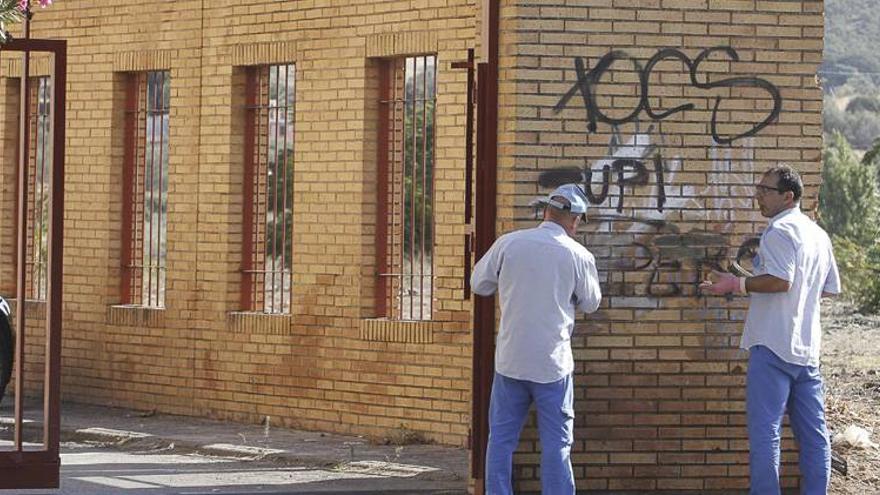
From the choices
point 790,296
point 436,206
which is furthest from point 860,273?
point 790,296

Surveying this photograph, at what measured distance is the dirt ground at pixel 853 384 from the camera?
11.7m

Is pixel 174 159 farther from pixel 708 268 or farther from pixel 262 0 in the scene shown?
pixel 708 268

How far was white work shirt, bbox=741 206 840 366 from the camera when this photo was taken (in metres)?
9.73

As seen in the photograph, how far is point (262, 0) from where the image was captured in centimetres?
1541

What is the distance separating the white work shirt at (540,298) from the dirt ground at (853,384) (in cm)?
276

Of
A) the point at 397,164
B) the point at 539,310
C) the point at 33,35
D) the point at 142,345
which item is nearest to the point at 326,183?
the point at 397,164

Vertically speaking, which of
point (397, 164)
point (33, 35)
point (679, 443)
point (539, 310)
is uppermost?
point (33, 35)

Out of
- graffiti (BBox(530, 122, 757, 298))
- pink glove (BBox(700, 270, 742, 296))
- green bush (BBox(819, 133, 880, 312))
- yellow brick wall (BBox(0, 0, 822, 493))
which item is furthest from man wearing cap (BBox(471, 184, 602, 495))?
green bush (BBox(819, 133, 880, 312))

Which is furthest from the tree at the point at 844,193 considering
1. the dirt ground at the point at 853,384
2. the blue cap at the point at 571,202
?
the blue cap at the point at 571,202

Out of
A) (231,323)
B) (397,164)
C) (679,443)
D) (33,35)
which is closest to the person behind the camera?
(679,443)

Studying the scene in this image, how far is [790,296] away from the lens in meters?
9.78

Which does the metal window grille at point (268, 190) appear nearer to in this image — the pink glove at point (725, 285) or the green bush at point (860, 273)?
the pink glove at point (725, 285)

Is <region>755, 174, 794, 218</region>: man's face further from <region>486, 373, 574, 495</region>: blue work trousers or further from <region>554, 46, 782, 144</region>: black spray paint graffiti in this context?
<region>486, 373, 574, 495</region>: blue work trousers

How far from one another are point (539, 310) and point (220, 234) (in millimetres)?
6729
